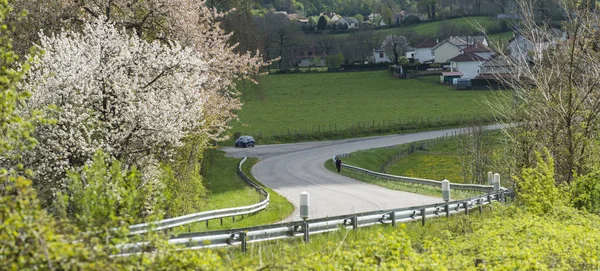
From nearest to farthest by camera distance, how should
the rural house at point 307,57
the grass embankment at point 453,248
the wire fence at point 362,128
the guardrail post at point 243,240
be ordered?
the grass embankment at point 453,248 → the guardrail post at point 243,240 → the wire fence at point 362,128 → the rural house at point 307,57

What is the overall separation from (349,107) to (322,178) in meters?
51.9

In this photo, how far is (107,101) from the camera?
20.6 m

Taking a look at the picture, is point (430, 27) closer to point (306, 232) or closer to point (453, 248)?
point (306, 232)

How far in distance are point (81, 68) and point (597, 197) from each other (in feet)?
50.1

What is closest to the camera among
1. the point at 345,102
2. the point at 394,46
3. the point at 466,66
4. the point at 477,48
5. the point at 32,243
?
the point at 32,243

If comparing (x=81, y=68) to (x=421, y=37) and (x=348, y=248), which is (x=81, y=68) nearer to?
(x=348, y=248)

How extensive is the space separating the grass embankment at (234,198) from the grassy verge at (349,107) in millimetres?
11435

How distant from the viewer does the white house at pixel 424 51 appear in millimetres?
151750

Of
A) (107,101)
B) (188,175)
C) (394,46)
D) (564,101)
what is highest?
(107,101)

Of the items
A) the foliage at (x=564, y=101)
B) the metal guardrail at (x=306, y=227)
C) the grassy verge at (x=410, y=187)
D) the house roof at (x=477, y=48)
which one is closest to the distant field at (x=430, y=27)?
the house roof at (x=477, y=48)

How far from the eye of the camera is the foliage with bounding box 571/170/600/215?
2331 cm

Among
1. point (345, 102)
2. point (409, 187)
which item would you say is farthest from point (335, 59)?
point (409, 187)

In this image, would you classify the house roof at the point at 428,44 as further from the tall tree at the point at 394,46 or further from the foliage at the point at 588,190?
the foliage at the point at 588,190

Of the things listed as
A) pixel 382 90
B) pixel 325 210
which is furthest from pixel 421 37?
pixel 325 210
